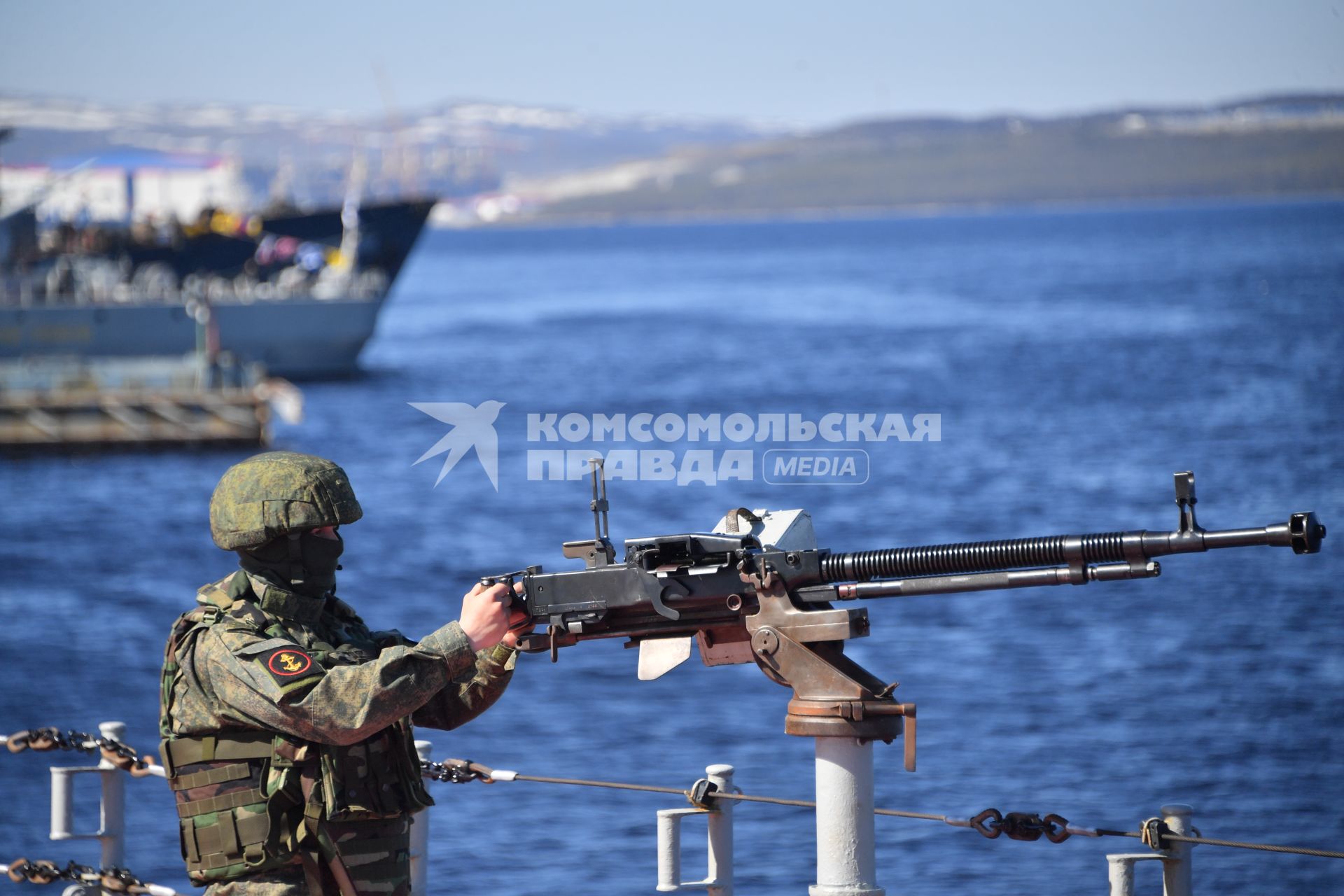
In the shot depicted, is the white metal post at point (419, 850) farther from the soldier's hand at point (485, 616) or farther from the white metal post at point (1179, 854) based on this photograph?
the white metal post at point (1179, 854)

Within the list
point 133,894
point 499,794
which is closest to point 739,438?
point 499,794

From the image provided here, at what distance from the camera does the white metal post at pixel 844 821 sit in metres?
5.33

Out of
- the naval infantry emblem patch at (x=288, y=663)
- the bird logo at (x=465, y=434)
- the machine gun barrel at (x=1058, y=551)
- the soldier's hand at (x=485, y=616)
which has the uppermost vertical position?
the bird logo at (x=465, y=434)

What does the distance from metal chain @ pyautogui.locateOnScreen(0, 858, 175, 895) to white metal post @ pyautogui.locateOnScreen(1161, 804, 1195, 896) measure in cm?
387

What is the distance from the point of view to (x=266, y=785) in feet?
17.1

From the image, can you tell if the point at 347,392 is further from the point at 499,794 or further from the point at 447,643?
the point at 447,643

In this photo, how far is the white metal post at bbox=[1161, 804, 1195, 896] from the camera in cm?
582

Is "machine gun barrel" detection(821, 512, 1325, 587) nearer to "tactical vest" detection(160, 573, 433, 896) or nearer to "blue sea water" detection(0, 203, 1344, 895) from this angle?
"tactical vest" detection(160, 573, 433, 896)

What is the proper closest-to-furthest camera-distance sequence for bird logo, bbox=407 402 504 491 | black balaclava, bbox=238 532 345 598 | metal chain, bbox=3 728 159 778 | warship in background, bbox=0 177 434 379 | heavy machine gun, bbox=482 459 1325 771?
heavy machine gun, bbox=482 459 1325 771 < black balaclava, bbox=238 532 345 598 < metal chain, bbox=3 728 159 778 < bird logo, bbox=407 402 504 491 < warship in background, bbox=0 177 434 379

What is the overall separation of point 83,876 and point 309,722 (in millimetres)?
3011

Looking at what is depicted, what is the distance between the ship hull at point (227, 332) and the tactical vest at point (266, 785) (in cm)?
6387

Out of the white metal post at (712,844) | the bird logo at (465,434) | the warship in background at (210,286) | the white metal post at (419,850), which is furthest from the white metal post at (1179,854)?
the warship in background at (210,286)

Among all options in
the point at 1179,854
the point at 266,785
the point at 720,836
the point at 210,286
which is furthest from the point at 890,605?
the point at 210,286

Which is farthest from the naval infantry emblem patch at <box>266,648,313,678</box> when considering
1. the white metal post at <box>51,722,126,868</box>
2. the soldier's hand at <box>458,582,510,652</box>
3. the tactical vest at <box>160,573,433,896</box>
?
the white metal post at <box>51,722,126,868</box>
